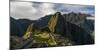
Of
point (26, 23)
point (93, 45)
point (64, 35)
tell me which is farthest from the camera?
point (93, 45)

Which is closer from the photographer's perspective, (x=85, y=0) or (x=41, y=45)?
(x=41, y=45)

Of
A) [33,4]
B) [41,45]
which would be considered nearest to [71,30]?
[41,45]

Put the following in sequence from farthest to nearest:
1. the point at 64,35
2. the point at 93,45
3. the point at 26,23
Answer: the point at 93,45 < the point at 64,35 < the point at 26,23

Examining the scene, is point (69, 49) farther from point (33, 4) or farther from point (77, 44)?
point (33, 4)

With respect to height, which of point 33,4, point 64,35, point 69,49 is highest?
point 33,4

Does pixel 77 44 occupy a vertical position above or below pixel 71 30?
below
